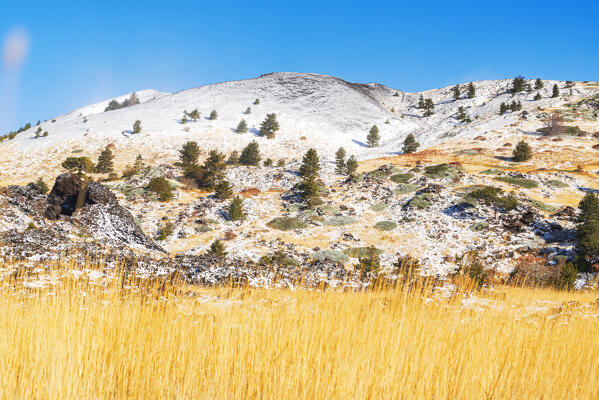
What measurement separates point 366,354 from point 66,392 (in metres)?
3.16

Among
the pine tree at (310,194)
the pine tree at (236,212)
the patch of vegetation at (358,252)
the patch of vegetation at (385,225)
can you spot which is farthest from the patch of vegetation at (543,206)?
→ the pine tree at (236,212)

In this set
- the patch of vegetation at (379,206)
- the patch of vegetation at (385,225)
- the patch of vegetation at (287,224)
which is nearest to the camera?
the patch of vegetation at (385,225)

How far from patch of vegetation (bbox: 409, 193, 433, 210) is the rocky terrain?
0.45ft

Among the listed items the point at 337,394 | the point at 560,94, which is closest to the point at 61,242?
the point at 337,394

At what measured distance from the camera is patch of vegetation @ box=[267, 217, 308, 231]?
21.2 meters

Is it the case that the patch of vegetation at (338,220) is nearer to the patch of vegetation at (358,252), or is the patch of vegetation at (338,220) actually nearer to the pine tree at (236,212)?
the patch of vegetation at (358,252)

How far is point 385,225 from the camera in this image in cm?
2152

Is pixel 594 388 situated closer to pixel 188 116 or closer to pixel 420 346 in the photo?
pixel 420 346

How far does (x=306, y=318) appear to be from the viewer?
13.2 ft

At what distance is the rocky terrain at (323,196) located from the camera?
43.8 ft

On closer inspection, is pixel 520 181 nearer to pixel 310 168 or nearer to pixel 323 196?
pixel 323 196

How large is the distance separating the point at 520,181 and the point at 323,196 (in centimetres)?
1729

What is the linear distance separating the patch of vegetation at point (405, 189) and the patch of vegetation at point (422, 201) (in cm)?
142

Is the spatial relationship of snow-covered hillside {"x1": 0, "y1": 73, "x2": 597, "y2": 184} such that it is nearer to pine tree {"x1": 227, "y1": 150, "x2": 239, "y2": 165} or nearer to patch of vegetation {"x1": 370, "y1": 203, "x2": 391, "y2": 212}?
pine tree {"x1": 227, "y1": 150, "x2": 239, "y2": 165}
